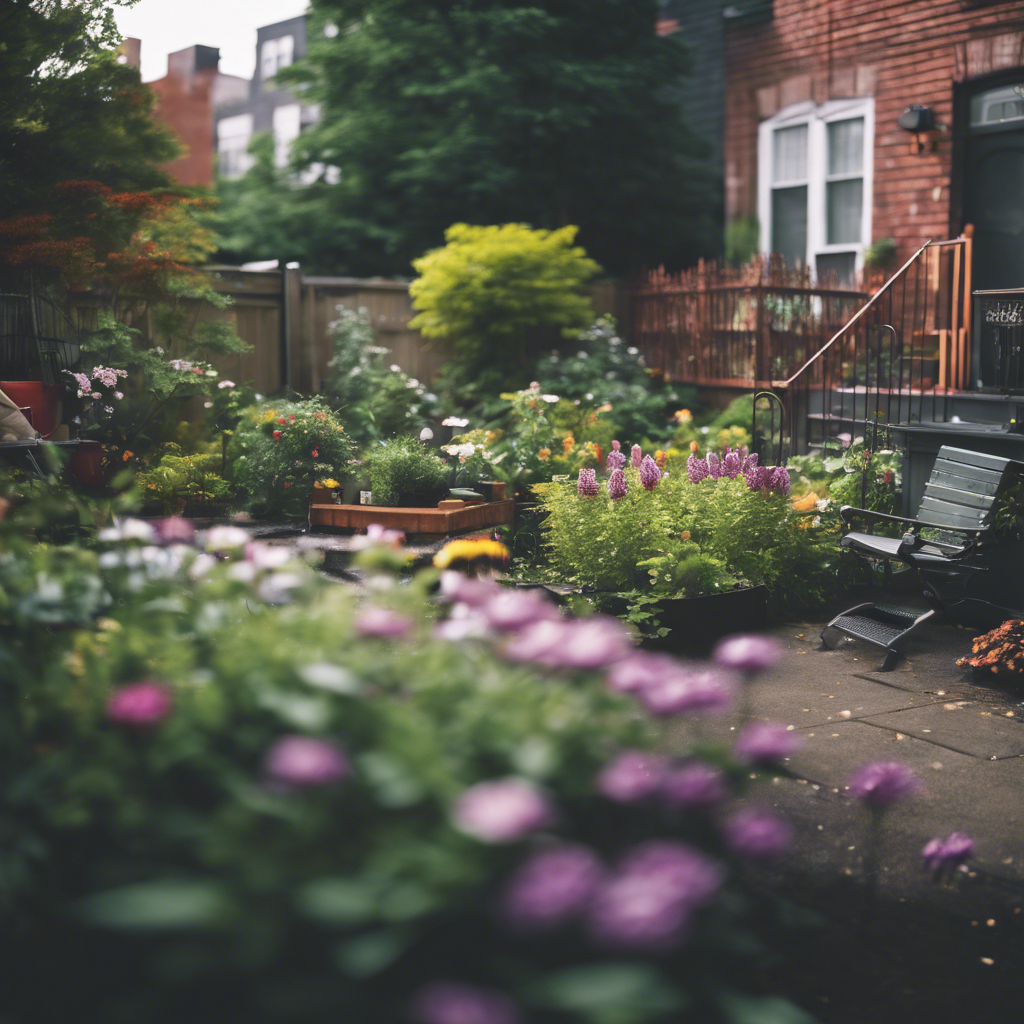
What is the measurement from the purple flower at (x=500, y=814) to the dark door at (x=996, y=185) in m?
9.88

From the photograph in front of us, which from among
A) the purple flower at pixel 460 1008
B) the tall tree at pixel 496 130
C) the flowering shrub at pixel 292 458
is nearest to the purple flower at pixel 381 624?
the purple flower at pixel 460 1008

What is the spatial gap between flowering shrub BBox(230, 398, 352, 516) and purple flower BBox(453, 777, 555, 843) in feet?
19.9

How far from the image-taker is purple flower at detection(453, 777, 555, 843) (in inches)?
48.6

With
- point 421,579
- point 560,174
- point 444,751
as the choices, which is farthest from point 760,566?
point 560,174

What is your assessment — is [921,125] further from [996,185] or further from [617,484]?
[617,484]

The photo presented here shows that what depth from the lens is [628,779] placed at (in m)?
1.48

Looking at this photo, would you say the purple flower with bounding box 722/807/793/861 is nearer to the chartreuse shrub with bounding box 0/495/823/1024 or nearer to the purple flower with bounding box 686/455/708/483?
the chartreuse shrub with bounding box 0/495/823/1024

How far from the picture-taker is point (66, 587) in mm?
2023

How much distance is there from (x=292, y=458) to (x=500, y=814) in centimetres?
645

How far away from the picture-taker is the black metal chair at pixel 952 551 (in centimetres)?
546

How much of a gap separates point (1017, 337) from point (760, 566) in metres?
3.06

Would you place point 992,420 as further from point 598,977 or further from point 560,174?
point 560,174

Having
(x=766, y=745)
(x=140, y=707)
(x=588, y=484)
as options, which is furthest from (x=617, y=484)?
(x=140, y=707)

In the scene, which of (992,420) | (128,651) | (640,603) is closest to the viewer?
(128,651)
